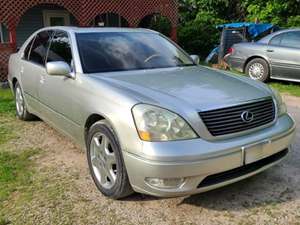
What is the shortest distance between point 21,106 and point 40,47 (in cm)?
135

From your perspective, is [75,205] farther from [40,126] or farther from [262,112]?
[40,126]

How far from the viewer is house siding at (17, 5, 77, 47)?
47.1 feet

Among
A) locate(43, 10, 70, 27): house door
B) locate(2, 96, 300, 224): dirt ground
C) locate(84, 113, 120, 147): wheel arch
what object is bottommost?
locate(2, 96, 300, 224): dirt ground

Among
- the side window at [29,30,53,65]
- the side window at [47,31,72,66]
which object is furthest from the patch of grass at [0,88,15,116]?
the side window at [47,31,72,66]

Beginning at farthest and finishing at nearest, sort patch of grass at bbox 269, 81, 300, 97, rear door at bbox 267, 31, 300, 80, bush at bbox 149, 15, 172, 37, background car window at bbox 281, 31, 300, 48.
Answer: bush at bbox 149, 15, 172, 37 < background car window at bbox 281, 31, 300, 48 < rear door at bbox 267, 31, 300, 80 < patch of grass at bbox 269, 81, 300, 97

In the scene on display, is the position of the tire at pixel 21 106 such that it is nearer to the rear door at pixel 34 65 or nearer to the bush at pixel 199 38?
the rear door at pixel 34 65

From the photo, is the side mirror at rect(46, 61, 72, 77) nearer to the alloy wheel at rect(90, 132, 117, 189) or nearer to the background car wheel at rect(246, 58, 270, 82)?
the alloy wheel at rect(90, 132, 117, 189)

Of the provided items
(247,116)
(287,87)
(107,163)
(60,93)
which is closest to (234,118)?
(247,116)

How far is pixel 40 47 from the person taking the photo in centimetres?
511

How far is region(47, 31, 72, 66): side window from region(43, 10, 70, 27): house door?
1094 centimetres

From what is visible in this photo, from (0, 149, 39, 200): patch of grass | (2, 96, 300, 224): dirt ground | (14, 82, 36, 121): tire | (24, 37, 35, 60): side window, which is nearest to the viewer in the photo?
(2, 96, 300, 224): dirt ground

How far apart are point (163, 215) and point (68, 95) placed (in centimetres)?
169

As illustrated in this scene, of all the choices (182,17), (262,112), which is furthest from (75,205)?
(182,17)

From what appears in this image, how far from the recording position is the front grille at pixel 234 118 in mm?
2934
